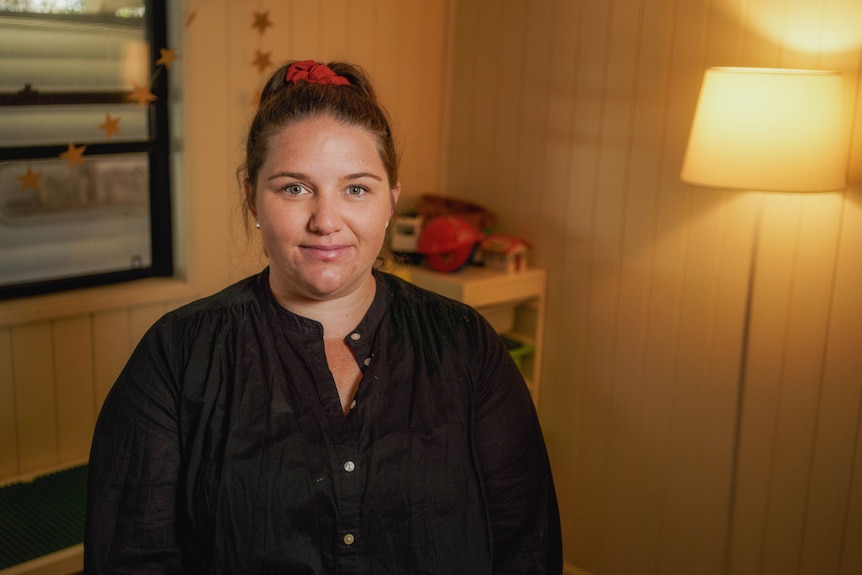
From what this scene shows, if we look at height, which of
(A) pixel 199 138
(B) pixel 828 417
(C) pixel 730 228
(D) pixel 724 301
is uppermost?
(A) pixel 199 138

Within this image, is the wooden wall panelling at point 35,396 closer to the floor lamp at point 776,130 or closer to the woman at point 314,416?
the woman at point 314,416

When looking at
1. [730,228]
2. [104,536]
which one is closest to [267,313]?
[104,536]

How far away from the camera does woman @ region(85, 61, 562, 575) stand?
1.48m

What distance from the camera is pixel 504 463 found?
1648 millimetres

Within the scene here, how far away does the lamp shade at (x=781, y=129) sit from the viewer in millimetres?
2146

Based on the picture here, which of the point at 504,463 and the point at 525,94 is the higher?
the point at 525,94

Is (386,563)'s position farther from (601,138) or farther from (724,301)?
(601,138)

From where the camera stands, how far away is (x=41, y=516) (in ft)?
7.27

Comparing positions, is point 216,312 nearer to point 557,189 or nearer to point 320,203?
point 320,203

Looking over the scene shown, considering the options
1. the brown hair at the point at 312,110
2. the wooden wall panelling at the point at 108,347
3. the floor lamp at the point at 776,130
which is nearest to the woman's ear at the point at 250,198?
the brown hair at the point at 312,110

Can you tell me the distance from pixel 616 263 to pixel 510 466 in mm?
1321

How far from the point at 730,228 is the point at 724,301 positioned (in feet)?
0.66

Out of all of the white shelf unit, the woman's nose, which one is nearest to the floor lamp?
the white shelf unit

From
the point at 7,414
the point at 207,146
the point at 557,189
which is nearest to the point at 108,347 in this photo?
the point at 7,414
